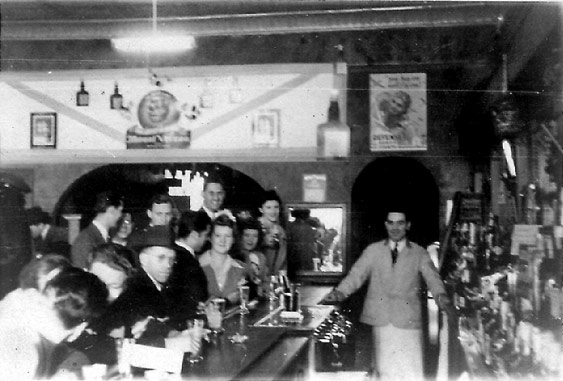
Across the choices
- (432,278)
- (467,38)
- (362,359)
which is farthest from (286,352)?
(467,38)

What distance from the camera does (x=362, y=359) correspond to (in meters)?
2.62

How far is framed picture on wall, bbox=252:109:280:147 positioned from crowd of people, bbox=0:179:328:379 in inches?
9.4

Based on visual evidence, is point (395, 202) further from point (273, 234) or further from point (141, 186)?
point (141, 186)

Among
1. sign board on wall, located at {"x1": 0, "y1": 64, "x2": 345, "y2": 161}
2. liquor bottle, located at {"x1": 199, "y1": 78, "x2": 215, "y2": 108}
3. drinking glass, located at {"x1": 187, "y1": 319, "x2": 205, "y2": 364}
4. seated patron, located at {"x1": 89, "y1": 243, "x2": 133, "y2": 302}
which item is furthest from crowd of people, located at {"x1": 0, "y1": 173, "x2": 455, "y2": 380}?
drinking glass, located at {"x1": 187, "y1": 319, "x2": 205, "y2": 364}

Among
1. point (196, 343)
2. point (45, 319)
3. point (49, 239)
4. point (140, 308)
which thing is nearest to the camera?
point (196, 343)

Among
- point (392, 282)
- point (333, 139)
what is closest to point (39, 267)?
point (333, 139)

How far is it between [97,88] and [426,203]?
5.44ft

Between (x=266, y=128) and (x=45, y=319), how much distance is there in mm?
1250

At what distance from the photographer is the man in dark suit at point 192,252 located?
2.61 meters

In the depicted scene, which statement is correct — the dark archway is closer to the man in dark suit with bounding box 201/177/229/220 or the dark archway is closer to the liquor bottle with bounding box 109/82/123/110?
the man in dark suit with bounding box 201/177/229/220

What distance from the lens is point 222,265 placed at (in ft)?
8.82

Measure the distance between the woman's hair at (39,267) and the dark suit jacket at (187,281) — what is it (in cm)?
53

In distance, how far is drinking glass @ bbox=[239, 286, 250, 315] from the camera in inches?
101

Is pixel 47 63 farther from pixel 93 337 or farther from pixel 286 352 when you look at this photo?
pixel 286 352
